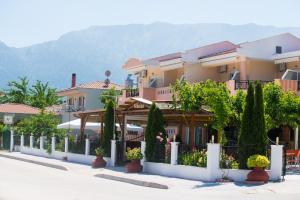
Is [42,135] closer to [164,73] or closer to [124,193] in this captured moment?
[164,73]

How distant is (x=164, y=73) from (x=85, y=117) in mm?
11191

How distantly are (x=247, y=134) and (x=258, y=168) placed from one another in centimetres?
182

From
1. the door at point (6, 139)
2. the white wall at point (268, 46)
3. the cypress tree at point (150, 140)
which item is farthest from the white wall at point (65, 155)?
the white wall at point (268, 46)

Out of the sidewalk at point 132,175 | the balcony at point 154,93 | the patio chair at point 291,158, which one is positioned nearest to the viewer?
the sidewalk at point 132,175

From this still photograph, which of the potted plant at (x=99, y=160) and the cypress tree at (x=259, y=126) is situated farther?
the potted plant at (x=99, y=160)

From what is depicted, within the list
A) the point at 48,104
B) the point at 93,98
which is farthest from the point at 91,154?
the point at 48,104

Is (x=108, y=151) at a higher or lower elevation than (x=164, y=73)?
lower

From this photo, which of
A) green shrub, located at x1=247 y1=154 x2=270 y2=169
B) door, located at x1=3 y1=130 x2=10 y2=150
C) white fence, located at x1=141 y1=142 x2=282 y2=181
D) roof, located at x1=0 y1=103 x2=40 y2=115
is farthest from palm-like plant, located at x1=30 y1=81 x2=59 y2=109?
green shrub, located at x1=247 y1=154 x2=270 y2=169

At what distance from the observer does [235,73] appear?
125 ft

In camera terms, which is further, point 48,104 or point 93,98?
point 48,104

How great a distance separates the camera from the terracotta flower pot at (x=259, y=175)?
20.9 metres

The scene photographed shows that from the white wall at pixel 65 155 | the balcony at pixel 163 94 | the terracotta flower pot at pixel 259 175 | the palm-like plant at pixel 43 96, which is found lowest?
the white wall at pixel 65 155

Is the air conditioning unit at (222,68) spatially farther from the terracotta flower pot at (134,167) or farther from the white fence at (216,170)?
the white fence at (216,170)

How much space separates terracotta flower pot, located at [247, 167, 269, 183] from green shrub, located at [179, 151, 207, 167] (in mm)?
2566
